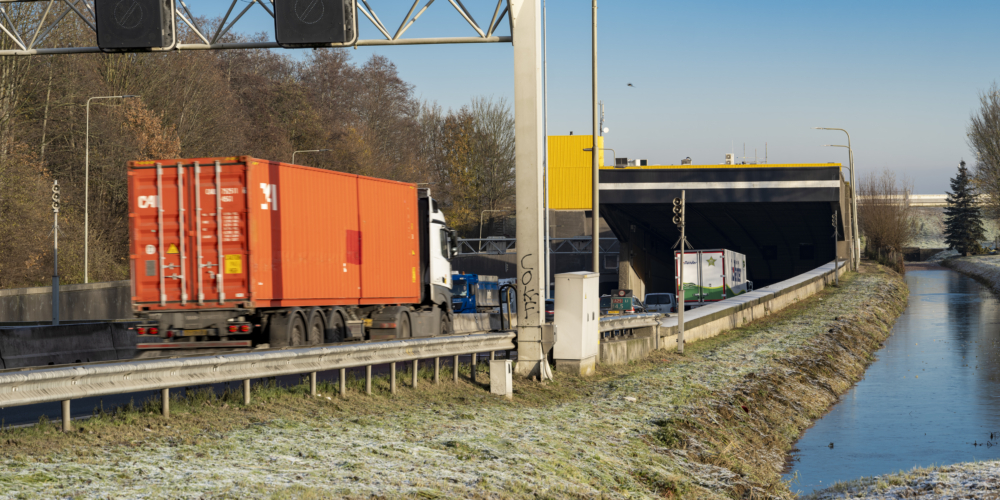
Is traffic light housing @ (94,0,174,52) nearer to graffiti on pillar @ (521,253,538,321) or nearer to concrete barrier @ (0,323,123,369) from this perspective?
concrete barrier @ (0,323,123,369)

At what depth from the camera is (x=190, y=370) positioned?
10.0 meters

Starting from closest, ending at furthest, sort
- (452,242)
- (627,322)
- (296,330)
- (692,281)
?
1. (296,330)
2. (627,322)
3. (452,242)
4. (692,281)

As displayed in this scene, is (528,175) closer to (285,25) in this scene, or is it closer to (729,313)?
(285,25)

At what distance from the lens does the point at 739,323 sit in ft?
102

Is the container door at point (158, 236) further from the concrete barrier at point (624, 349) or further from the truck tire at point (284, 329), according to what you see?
the concrete barrier at point (624, 349)

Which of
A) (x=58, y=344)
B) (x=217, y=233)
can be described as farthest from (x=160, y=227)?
(x=58, y=344)

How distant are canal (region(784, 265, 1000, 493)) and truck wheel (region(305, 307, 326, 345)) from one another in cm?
861

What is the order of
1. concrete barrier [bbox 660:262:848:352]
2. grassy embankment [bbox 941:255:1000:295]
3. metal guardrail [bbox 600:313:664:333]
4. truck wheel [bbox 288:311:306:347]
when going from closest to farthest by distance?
truck wheel [bbox 288:311:306:347], metal guardrail [bbox 600:313:664:333], concrete barrier [bbox 660:262:848:352], grassy embankment [bbox 941:255:1000:295]

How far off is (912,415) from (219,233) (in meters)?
13.3

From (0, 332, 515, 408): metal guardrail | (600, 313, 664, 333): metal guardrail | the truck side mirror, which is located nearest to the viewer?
(0, 332, 515, 408): metal guardrail

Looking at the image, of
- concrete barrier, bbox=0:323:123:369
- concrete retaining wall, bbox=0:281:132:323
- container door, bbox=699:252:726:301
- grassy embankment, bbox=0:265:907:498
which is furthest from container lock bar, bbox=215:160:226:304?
container door, bbox=699:252:726:301

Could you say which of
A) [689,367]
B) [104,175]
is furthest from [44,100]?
[689,367]

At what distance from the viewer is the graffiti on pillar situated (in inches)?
617

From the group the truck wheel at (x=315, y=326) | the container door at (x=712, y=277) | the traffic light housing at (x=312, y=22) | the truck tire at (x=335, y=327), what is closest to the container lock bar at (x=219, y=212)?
the truck wheel at (x=315, y=326)
